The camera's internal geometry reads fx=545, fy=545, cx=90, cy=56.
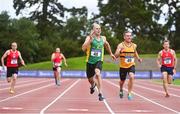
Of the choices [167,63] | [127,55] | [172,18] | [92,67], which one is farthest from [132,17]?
[92,67]

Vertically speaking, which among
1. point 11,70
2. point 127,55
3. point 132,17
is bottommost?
point 11,70

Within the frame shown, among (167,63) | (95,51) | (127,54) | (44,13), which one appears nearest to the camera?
(95,51)

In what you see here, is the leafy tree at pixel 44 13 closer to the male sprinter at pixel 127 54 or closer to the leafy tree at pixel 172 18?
the leafy tree at pixel 172 18

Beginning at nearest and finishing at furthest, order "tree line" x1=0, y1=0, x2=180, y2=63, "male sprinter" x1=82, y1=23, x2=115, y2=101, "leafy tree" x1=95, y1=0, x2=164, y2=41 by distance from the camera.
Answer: "male sprinter" x1=82, y1=23, x2=115, y2=101 → "tree line" x1=0, y1=0, x2=180, y2=63 → "leafy tree" x1=95, y1=0, x2=164, y2=41

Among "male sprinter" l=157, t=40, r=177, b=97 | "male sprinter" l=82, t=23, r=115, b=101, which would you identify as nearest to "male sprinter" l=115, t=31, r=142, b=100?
"male sprinter" l=82, t=23, r=115, b=101

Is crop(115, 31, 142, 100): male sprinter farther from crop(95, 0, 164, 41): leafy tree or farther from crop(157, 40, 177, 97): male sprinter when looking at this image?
crop(95, 0, 164, 41): leafy tree

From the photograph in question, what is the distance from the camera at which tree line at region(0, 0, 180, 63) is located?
92438mm

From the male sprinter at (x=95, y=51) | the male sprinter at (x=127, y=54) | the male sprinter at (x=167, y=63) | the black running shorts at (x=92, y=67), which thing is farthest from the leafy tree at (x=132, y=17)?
the male sprinter at (x=95, y=51)

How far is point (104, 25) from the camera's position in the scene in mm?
110375

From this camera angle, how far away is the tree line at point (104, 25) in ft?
303

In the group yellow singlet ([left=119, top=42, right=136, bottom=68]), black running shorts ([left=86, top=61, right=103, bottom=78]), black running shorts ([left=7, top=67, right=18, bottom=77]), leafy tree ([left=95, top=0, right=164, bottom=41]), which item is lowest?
black running shorts ([left=7, top=67, right=18, bottom=77])

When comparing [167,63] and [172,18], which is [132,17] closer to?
[172,18]

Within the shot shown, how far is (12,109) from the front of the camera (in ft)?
44.7

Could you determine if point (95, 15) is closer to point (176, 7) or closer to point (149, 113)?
point (176, 7)
